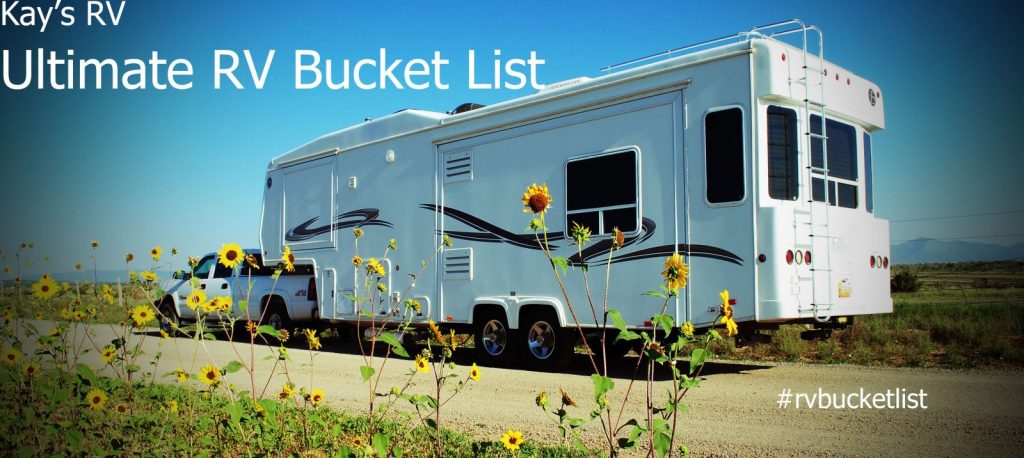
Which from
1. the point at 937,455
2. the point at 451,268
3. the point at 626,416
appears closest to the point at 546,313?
the point at 451,268

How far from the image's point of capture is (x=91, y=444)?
4.81 meters

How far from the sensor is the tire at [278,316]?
13984 mm

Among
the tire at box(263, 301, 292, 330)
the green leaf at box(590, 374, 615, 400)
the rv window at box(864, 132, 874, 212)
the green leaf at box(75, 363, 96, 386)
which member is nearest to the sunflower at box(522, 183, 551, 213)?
the green leaf at box(590, 374, 615, 400)

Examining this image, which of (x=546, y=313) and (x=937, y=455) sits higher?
(x=546, y=313)

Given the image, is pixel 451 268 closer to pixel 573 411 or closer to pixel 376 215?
pixel 376 215

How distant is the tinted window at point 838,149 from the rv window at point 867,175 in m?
0.26

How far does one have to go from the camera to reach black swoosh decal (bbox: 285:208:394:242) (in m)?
11.9

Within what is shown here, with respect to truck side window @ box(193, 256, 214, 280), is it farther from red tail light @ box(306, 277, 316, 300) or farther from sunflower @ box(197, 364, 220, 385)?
sunflower @ box(197, 364, 220, 385)

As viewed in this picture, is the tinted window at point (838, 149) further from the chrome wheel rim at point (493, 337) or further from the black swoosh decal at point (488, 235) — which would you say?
the chrome wheel rim at point (493, 337)

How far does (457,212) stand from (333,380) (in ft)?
9.16

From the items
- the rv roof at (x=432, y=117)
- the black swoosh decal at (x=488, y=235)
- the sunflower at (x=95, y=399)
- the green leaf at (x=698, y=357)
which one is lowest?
the sunflower at (x=95, y=399)

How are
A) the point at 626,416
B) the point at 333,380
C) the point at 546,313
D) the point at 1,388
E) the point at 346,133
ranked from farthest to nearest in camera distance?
the point at 346,133
the point at 546,313
the point at 333,380
the point at 626,416
the point at 1,388

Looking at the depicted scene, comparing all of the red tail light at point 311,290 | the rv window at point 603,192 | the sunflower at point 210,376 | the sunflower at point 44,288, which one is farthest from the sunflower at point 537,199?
the red tail light at point 311,290

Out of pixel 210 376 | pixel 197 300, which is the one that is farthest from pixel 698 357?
pixel 197 300
